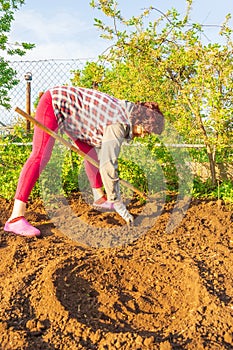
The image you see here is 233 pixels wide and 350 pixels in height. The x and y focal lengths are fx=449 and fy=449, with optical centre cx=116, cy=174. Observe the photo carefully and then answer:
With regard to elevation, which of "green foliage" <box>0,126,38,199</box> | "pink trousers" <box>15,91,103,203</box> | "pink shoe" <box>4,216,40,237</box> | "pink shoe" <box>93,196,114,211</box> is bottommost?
Result: "pink shoe" <box>93,196,114,211</box>

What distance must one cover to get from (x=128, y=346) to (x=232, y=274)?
1.43 meters

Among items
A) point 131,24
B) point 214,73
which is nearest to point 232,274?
point 214,73

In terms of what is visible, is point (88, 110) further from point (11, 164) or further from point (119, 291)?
point (11, 164)

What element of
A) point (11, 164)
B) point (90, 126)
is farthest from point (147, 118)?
point (11, 164)

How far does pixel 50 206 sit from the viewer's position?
200 inches

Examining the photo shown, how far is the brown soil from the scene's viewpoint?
238cm

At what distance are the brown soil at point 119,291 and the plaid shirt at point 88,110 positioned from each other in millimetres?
1001

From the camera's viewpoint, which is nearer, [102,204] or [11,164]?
[102,204]

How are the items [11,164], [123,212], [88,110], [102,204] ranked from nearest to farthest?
[88,110] < [123,212] < [102,204] < [11,164]

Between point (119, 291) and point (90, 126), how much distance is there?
170 cm

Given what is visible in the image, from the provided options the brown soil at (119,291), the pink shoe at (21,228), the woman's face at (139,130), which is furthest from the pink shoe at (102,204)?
the woman's face at (139,130)

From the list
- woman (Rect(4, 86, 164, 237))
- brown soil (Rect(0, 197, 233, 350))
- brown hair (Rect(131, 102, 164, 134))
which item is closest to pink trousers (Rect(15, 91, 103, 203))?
woman (Rect(4, 86, 164, 237))

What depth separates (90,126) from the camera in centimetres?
419

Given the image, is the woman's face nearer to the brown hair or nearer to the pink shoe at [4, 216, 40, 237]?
the brown hair
